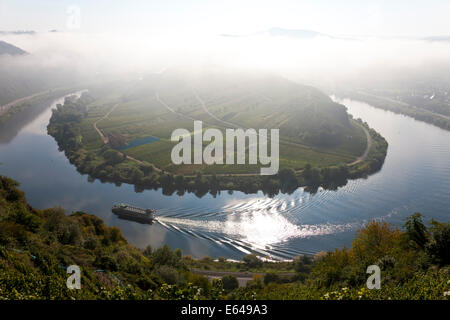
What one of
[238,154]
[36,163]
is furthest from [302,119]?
[36,163]

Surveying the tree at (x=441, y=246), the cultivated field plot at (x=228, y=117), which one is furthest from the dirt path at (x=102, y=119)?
the tree at (x=441, y=246)

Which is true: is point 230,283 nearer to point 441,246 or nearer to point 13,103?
point 441,246

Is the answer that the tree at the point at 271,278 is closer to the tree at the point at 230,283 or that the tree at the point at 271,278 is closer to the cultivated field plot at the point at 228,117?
the tree at the point at 230,283

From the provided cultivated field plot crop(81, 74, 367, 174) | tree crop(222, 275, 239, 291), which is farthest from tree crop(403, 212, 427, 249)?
cultivated field plot crop(81, 74, 367, 174)

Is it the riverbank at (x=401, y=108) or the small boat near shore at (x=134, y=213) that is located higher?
the riverbank at (x=401, y=108)

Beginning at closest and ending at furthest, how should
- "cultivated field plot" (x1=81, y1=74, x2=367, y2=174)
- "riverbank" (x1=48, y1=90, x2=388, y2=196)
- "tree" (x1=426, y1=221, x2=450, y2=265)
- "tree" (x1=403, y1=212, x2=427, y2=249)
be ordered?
"tree" (x1=426, y1=221, x2=450, y2=265), "tree" (x1=403, y1=212, x2=427, y2=249), "riverbank" (x1=48, y1=90, x2=388, y2=196), "cultivated field plot" (x1=81, y1=74, x2=367, y2=174)

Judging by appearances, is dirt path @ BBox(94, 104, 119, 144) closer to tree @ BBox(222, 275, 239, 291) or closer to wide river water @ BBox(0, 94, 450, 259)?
wide river water @ BBox(0, 94, 450, 259)

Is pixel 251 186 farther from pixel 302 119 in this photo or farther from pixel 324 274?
pixel 302 119
